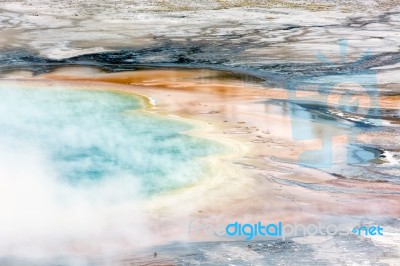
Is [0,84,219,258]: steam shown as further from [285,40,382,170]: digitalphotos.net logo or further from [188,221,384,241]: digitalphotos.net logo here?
[285,40,382,170]: digitalphotos.net logo

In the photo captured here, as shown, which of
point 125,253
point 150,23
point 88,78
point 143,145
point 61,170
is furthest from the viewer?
point 150,23

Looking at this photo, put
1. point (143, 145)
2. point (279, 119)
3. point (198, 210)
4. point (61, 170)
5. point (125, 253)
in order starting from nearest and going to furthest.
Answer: point (125, 253)
point (198, 210)
point (61, 170)
point (143, 145)
point (279, 119)

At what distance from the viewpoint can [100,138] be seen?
7688 millimetres

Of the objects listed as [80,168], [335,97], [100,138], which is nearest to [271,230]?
[80,168]

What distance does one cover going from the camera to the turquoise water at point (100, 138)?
6676 mm

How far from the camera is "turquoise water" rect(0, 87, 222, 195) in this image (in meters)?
6.68

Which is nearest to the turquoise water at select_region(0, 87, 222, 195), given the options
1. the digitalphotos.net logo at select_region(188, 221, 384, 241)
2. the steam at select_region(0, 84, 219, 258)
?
the steam at select_region(0, 84, 219, 258)

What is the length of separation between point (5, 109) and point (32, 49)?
330cm

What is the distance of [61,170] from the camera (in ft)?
22.1

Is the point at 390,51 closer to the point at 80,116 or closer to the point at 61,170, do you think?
the point at 80,116

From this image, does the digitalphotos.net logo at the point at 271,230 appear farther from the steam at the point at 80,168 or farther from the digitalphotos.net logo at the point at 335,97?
the digitalphotos.net logo at the point at 335,97

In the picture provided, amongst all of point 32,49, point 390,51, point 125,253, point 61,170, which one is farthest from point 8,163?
point 390,51

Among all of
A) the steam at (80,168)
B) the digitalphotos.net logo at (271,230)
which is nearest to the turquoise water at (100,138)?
the steam at (80,168)

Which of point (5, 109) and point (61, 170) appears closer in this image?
point (61, 170)
